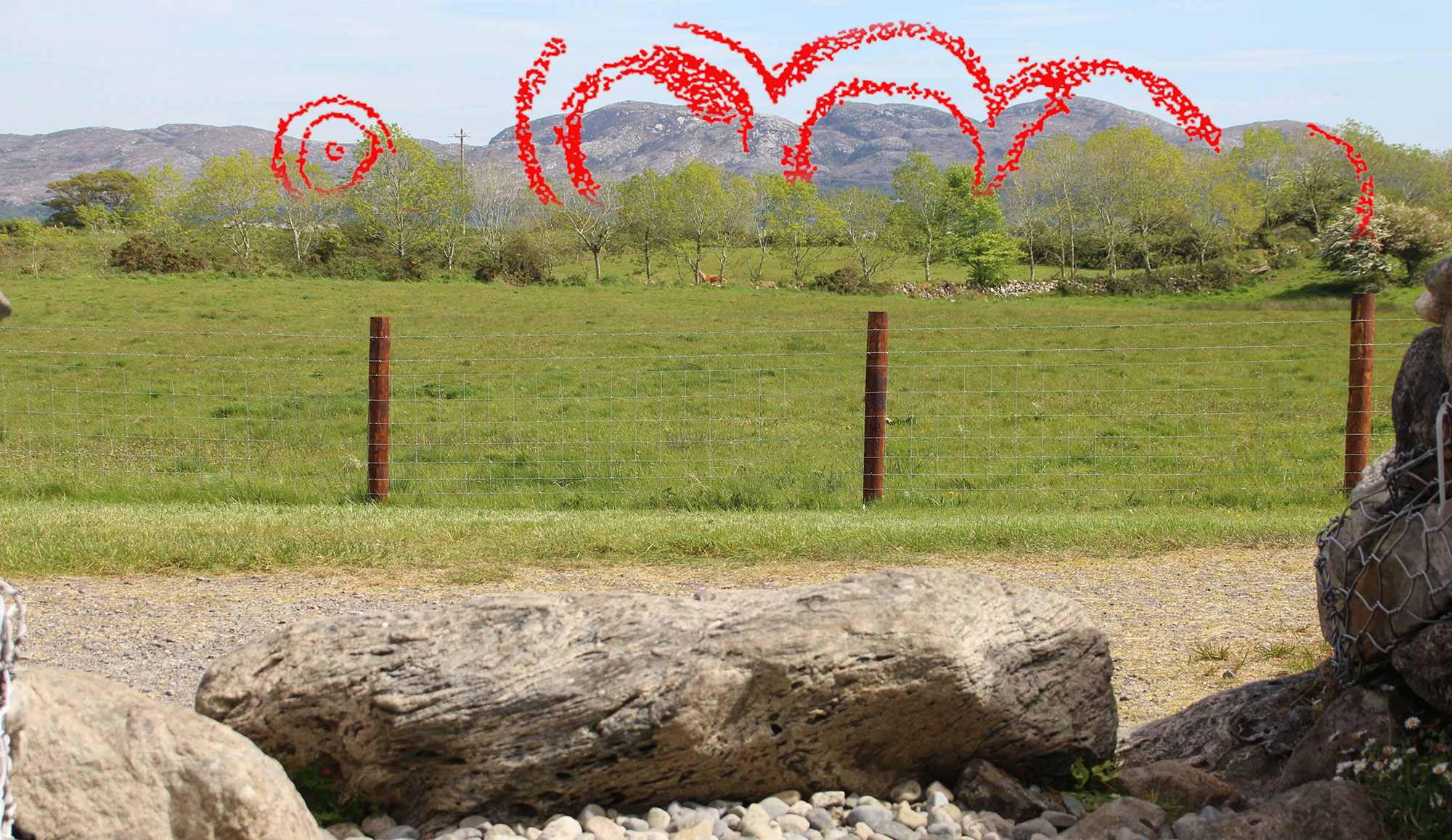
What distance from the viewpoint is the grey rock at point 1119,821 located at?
9.93 ft

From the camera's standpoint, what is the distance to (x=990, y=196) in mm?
45688

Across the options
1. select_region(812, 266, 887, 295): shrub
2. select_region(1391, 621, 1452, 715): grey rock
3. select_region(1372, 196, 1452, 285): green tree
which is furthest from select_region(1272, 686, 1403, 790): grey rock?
select_region(812, 266, 887, 295): shrub

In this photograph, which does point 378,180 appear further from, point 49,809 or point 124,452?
point 49,809

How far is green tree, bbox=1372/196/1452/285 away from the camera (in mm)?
29344

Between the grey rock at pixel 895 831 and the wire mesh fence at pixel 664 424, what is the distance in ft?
19.3

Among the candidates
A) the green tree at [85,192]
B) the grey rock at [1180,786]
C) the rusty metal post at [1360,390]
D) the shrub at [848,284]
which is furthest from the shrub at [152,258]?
the green tree at [85,192]

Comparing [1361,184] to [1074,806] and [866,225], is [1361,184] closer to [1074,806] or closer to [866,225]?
[866,225]

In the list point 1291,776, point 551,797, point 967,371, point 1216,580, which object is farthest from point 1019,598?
point 967,371

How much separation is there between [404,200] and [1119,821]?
46303 millimetres

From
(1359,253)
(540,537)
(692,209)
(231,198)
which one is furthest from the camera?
(231,198)

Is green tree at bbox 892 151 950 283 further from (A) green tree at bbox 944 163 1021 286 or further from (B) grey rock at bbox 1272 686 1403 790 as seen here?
(B) grey rock at bbox 1272 686 1403 790

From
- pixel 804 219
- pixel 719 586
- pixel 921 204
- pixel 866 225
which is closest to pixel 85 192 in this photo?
pixel 804 219

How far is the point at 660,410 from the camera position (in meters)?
11.3

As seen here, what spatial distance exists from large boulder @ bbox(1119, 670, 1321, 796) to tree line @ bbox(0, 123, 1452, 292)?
113 ft
